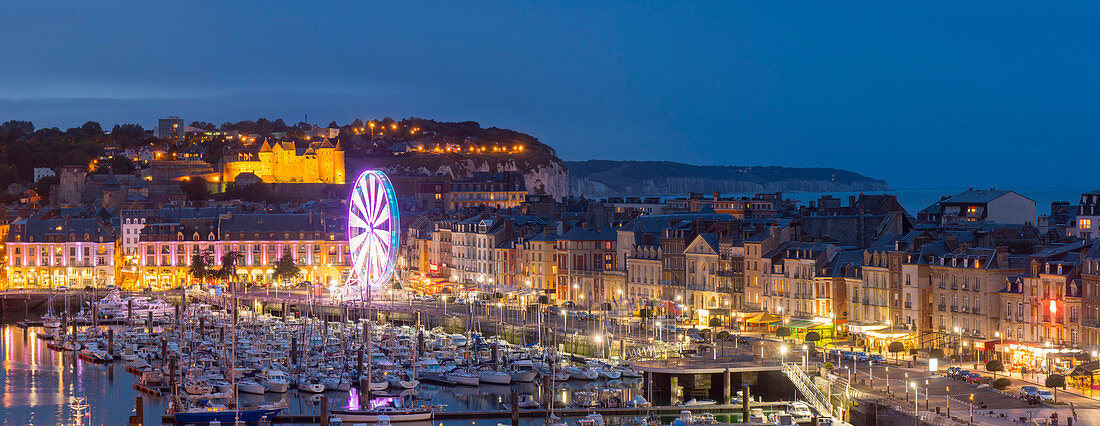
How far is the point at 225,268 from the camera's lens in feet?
347

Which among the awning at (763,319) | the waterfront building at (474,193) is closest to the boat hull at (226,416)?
the awning at (763,319)

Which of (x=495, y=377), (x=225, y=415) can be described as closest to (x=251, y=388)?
(x=225, y=415)

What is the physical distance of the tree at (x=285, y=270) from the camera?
106812 mm

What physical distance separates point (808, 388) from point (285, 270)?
6222 centimetres

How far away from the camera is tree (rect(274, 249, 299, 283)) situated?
350 ft

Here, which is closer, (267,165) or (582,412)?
(582,412)

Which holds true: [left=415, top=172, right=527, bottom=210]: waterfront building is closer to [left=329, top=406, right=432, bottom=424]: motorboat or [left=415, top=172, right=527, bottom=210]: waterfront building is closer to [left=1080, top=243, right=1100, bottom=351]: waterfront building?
[left=329, top=406, right=432, bottom=424]: motorboat

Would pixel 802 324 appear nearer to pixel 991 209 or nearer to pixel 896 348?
pixel 896 348

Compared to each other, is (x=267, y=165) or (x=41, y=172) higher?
(x=267, y=165)

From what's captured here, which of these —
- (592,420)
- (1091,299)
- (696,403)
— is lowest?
(592,420)

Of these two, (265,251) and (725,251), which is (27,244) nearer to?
(265,251)

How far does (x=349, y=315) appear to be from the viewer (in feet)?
285

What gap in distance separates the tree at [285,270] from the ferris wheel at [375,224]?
76.5 ft

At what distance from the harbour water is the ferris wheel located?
1635 centimetres
